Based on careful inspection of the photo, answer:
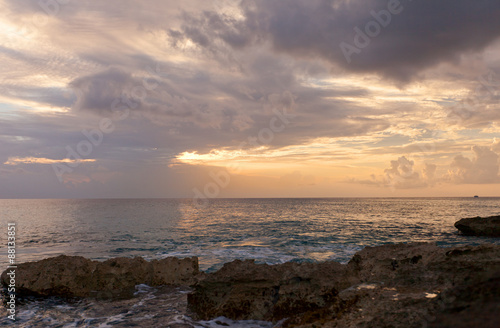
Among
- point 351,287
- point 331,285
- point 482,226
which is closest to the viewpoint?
point 351,287

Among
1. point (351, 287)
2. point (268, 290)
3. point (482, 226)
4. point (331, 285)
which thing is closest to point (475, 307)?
point (351, 287)

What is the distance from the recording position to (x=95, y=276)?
12.1 m

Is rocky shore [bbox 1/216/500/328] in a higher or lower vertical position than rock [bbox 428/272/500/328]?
lower

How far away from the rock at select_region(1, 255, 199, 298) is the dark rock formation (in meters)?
2.95

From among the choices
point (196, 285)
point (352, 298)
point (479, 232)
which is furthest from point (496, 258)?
point (479, 232)

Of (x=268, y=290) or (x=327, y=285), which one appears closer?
(x=327, y=285)

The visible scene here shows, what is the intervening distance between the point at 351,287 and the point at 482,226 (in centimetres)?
3655

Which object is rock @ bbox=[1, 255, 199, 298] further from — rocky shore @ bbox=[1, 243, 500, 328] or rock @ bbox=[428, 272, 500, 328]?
rock @ bbox=[428, 272, 500, 328]

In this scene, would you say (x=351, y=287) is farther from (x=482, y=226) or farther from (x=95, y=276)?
(x=482, y=226)

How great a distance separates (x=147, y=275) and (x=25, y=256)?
1727cm

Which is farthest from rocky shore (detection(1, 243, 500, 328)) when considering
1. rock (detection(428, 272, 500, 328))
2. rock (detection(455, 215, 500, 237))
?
rock (detection(455, 215, 500, 237))

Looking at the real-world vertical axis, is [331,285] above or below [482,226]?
above

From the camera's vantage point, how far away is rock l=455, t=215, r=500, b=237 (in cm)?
3381

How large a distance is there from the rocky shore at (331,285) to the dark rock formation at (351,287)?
21 millimetres
